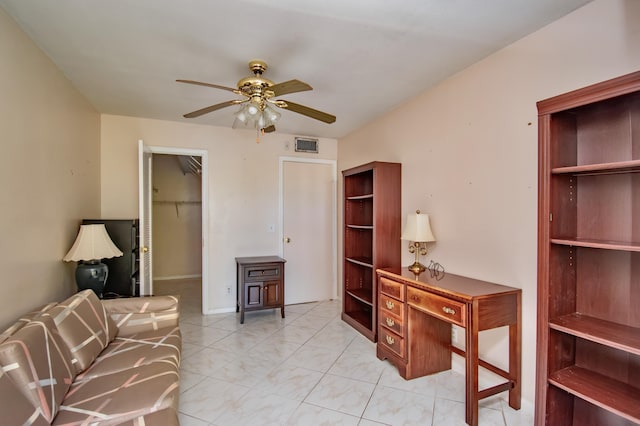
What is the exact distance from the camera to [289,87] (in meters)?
1.88

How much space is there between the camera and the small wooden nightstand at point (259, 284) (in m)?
3.73

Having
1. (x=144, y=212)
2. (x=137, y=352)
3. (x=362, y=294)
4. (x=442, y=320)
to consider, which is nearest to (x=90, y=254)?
(x=144, y=212)

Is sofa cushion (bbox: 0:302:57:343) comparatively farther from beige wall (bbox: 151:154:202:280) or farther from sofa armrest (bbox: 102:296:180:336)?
beige wall (bbox: 151:154:202:280)

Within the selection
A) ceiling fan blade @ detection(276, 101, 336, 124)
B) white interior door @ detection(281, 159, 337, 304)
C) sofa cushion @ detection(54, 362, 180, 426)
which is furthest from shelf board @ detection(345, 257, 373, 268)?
sofa cushion @ detection(54, 362, 180, 426)

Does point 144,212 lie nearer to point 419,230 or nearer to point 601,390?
point 419,230

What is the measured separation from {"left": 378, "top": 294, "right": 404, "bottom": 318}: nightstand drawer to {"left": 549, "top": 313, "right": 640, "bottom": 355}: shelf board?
3.63 feet

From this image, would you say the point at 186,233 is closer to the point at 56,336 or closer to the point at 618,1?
the point at 56,336

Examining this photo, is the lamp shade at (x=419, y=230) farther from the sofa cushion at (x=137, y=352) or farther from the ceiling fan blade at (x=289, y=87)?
the sofa cushion at (x=137, y=352)

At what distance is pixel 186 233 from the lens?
6.28 metres

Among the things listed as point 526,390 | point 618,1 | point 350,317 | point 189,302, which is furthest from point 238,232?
point 618,1

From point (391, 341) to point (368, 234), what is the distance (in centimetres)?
155

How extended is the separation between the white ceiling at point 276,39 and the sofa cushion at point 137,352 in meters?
2.06

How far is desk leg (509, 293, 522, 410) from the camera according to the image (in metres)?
1.99

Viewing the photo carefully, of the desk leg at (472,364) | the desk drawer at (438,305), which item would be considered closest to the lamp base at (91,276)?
the desk drawer at (438,305)
